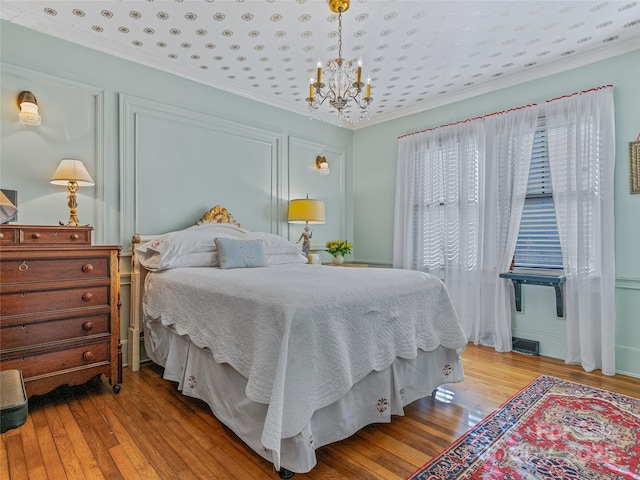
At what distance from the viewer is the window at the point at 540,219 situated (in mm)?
3305

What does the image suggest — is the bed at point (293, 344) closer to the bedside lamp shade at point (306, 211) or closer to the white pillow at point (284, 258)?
the white pillow at point (284, 258)

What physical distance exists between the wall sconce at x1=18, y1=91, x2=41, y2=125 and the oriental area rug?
325 cm

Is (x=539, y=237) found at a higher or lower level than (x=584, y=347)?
higher

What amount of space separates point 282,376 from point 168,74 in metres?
3.05

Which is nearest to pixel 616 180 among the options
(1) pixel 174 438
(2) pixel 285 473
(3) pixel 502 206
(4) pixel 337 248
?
(3) pixel 502 206

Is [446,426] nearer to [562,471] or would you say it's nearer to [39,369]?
[562,471]

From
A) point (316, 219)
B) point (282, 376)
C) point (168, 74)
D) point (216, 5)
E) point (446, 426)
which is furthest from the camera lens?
point (316, 219)

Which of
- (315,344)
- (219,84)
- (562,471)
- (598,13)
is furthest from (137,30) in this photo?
(562,471)

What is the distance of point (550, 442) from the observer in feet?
6.11

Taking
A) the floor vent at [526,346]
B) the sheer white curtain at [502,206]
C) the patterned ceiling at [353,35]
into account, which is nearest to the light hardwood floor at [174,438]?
the floor vent at [526,346]

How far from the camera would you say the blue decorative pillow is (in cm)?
288

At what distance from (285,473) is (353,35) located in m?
2.94

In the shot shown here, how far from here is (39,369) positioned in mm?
2143

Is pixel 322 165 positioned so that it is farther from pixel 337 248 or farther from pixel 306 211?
pixel 337 248
